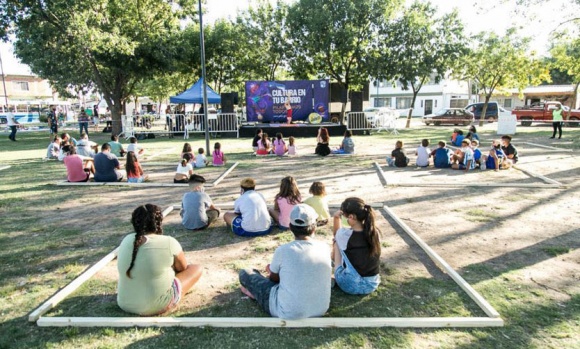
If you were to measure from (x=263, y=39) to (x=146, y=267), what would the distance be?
30.3m

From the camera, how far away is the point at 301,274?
354cm

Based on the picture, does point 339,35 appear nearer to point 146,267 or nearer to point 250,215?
point 250,215

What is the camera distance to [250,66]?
33906 millimetres

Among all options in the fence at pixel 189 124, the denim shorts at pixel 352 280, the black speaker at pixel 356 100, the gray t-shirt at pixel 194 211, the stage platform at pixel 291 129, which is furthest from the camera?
the black speaker at pixel 356 100

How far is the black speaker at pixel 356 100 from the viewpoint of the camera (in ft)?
81.7

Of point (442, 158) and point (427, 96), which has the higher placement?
point (427, 96)

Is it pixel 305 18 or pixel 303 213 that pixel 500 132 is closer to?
pixel 305 18

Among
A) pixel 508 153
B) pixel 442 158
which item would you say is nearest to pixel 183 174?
pixel 442 158

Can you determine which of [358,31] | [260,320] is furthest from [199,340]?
[358,31]

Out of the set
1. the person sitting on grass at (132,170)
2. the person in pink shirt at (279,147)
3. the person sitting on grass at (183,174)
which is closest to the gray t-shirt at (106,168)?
the person sitting on grass at (132,170)

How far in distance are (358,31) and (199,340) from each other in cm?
2591

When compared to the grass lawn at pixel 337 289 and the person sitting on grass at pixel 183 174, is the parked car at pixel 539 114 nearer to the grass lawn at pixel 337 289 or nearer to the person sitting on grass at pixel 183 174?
the grass lawn at pixel 337 289

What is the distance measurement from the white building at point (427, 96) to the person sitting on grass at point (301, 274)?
5243cm

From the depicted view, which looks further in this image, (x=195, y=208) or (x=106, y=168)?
(x=106, y=168)
